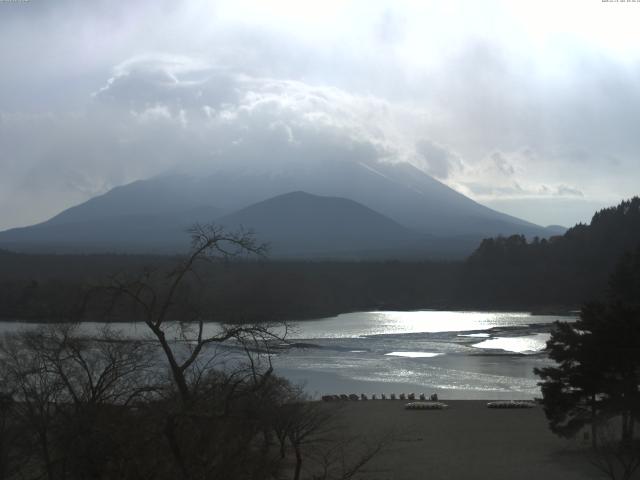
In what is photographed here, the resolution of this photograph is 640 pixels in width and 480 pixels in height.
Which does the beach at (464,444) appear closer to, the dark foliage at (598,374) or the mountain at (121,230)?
the dark foliage at (598,374)

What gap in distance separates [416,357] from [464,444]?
12.7 meters

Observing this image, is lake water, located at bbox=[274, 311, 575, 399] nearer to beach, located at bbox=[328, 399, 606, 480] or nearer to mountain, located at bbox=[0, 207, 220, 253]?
beach, located at bbox=[328, 399, 606, 480]

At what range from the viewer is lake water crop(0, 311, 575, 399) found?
18.2m

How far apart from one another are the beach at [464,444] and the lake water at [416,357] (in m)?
1.81

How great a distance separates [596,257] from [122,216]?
9993 cm

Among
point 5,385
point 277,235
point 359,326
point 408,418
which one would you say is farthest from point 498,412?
point 277,235

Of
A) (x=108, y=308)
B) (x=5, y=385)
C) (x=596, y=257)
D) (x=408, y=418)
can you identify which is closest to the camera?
(x=108, y=308)

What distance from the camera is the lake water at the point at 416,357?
18.2m

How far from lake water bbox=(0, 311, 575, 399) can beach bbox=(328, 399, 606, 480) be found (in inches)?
71.2

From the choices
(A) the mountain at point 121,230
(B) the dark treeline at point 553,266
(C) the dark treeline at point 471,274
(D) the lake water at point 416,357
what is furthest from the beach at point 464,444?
(A) the mountain at point 121,230

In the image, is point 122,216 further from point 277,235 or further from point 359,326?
point 359,326

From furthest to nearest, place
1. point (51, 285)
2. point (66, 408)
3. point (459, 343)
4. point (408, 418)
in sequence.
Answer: point (51, 285), point (459, 343), point (408, 418), point (66, 408)

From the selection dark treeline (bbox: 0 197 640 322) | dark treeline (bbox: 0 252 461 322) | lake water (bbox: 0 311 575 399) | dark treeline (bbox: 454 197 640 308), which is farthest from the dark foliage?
dark treeline (bbox: 454 197 640 308)

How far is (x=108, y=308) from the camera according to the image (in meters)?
4.17
